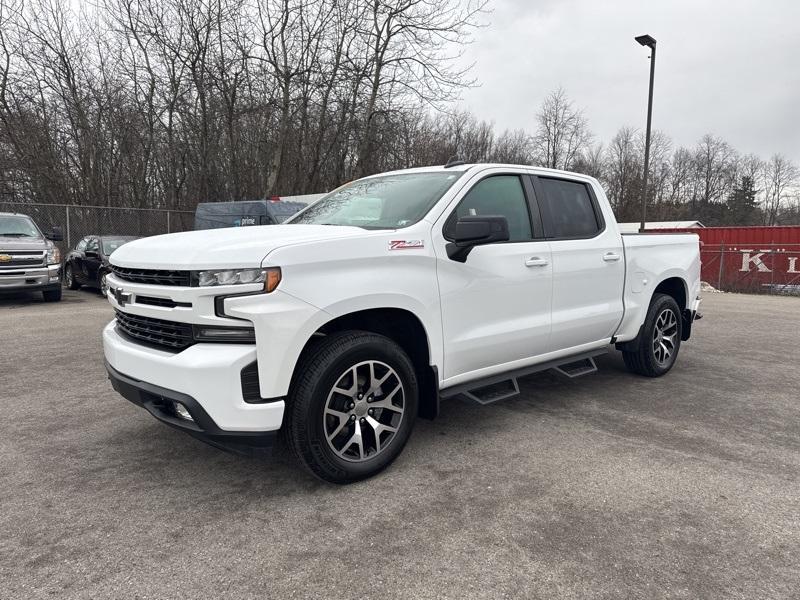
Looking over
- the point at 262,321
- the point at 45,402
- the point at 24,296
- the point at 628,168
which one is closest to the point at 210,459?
the point at 262,321

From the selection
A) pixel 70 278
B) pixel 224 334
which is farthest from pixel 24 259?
pixel 224 334

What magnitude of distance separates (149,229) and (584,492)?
1839cm

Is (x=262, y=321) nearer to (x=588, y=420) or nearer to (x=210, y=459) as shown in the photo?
(x=210, y=459)

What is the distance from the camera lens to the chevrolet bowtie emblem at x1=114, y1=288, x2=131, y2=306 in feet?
10.5

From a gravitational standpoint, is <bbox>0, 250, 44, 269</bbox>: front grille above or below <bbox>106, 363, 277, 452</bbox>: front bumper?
above

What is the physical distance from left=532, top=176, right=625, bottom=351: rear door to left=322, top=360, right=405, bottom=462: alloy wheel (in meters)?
1.61

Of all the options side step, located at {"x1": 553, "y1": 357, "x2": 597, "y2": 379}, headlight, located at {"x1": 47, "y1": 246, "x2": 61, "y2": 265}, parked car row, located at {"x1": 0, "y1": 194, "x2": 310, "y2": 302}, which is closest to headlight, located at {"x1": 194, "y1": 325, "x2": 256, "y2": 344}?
side step, located at {"x1": 553, "y1": 357, "x2": 597, "y2": 379}

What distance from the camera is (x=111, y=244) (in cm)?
1277

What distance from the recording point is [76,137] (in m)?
20.3

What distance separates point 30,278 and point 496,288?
1043 cm

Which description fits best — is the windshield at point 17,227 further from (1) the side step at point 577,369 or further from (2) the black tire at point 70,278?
(1) the side step at point 577,369

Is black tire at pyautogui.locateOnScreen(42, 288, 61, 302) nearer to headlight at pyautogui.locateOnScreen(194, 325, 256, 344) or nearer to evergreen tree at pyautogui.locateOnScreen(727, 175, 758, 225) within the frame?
headlight at pyautogui.locateOnScreen(194, 325, 256, 344)

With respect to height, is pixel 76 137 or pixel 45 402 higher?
pixel 76 137

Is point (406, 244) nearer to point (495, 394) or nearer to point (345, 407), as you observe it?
point (345, 407)
